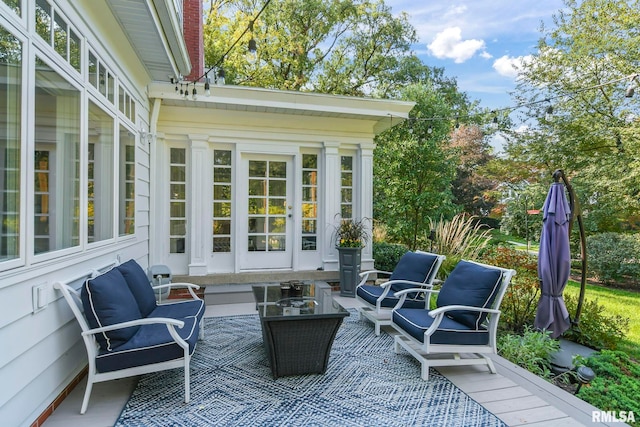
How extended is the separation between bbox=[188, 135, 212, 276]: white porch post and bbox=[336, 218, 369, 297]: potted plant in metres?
2.09

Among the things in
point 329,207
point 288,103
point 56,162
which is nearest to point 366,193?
point 329,207

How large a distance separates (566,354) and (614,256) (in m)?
5.41

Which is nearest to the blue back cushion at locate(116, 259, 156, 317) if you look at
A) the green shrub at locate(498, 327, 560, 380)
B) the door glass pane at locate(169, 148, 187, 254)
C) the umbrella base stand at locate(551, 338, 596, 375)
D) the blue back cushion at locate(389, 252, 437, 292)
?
the door glass pane at locate(169, 148, 187, 254)

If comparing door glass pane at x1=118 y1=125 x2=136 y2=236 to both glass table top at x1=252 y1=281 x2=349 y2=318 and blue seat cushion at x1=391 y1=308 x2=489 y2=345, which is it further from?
blue seat cushion at x1=391 y1=308 x2=489 y2=345

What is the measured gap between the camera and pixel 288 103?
17.4 feet

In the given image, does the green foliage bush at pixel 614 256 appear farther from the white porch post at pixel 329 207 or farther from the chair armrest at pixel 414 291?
the chair armrest at pixel 414 291

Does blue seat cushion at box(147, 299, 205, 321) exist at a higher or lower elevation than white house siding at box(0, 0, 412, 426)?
lower

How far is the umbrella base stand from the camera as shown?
337cm

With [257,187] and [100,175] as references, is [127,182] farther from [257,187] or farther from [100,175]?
[257,187]

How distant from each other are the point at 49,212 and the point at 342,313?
7.06 feet

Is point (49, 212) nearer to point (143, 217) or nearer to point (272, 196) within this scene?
point (143, 217)

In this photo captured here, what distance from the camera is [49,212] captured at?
221 centimetres

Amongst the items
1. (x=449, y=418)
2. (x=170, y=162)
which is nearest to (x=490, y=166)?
(x=170, y=162)

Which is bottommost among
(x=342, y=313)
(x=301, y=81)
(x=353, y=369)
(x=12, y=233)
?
(x=353, y=369)
